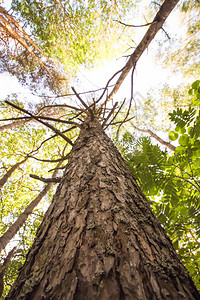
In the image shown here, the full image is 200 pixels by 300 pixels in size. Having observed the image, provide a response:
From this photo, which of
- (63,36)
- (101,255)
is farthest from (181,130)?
(63,36)

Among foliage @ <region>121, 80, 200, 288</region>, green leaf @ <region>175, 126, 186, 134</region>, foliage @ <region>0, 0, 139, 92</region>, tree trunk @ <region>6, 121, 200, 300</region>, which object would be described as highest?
foliage @ <region>0, 0, 139, 92</region>

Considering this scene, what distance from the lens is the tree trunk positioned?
1.77 feet

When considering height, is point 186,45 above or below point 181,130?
above

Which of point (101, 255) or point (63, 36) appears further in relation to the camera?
point (63, 36)

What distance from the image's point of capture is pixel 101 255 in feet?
2.11

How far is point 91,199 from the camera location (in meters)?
1.00

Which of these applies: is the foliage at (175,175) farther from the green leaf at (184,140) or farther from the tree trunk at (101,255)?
the tree trunk at (101,255)

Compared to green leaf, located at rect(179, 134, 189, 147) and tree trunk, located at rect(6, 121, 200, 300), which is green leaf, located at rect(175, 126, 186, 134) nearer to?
green leaf, located at rect(179, 134, 189, 147)

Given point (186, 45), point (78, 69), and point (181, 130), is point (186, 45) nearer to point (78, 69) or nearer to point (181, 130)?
point (78, 69)

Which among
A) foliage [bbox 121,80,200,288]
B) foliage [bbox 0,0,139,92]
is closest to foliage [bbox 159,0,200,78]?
foliage [bbox 0,0,139,92]

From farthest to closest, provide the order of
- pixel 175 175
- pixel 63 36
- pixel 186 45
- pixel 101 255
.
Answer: pixel 186 45, pixel 63 36, pixel 175 175, pixel 101 255

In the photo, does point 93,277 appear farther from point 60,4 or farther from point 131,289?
point 60,4

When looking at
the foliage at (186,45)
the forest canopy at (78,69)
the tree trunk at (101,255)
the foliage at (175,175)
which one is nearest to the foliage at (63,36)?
the forest canopy at (78,69)

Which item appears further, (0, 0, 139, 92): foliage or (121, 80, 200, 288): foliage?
(0, 0, 139, 92): foliage
